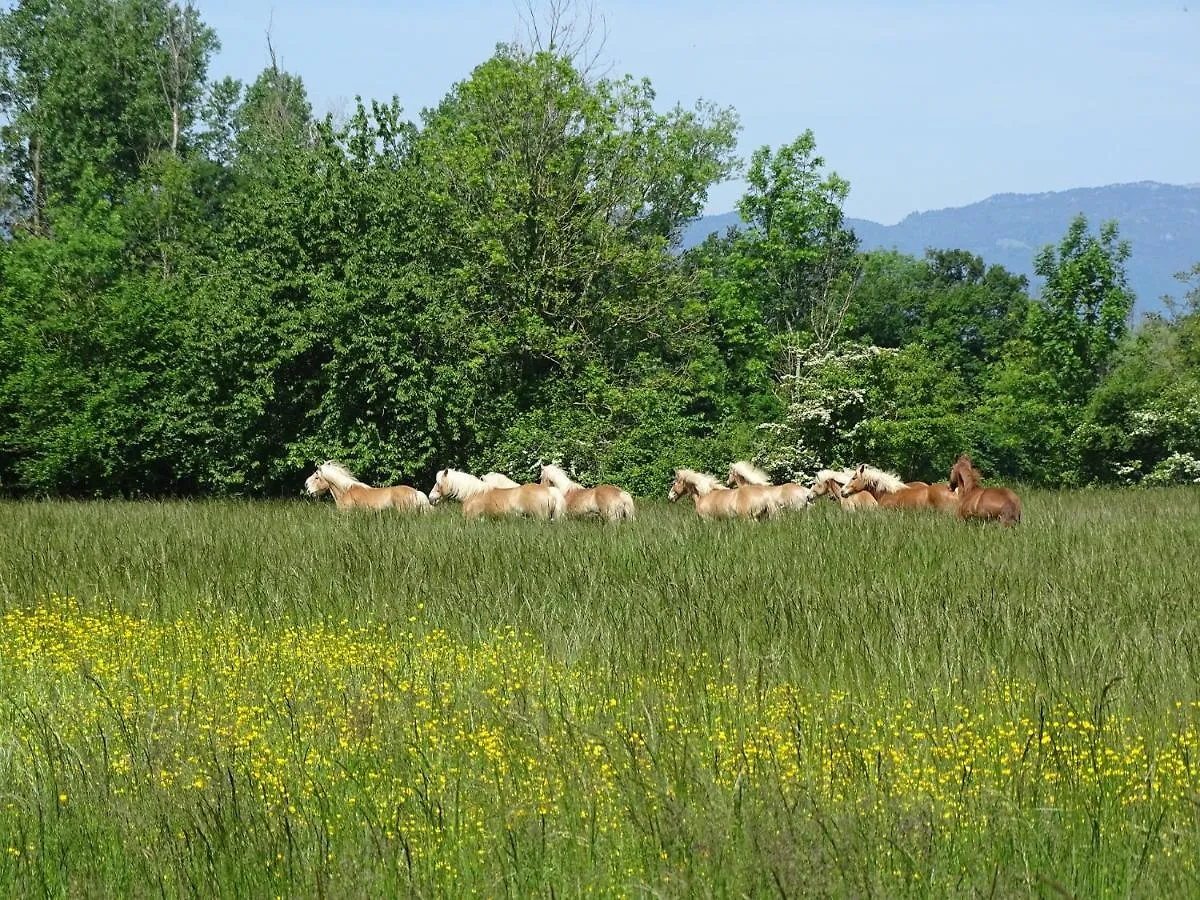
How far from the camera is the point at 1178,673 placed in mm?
6465

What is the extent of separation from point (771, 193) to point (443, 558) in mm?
36201

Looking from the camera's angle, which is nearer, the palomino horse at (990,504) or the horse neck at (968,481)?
the palomino horse at (990,504)

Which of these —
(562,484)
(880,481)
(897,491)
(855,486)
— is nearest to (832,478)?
(880,481)

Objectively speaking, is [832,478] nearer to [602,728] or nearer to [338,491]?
[338,491]

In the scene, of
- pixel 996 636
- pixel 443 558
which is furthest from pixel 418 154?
pixel 996 636

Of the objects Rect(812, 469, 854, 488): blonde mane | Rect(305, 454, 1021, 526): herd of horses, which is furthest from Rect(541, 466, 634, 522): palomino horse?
Rect(812, 469, 854, 488): blonde mane

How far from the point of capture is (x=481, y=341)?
2795cm

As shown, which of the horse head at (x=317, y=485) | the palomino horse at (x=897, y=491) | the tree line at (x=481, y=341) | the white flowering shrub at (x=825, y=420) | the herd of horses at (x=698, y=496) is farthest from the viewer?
the white flowering shrub at (x=825, y=420)

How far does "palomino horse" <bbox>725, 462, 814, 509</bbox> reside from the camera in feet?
62.4

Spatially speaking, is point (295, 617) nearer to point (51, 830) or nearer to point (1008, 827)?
point (51, 830)

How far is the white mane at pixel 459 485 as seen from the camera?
19.8 m

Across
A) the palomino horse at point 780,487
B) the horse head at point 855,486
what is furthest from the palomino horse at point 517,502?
the horse head at point 855,486

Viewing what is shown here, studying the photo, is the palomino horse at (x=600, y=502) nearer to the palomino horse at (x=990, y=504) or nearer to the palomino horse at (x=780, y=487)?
the palomino horse at (x=780, y=487)

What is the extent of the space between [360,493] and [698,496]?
5.79 m
